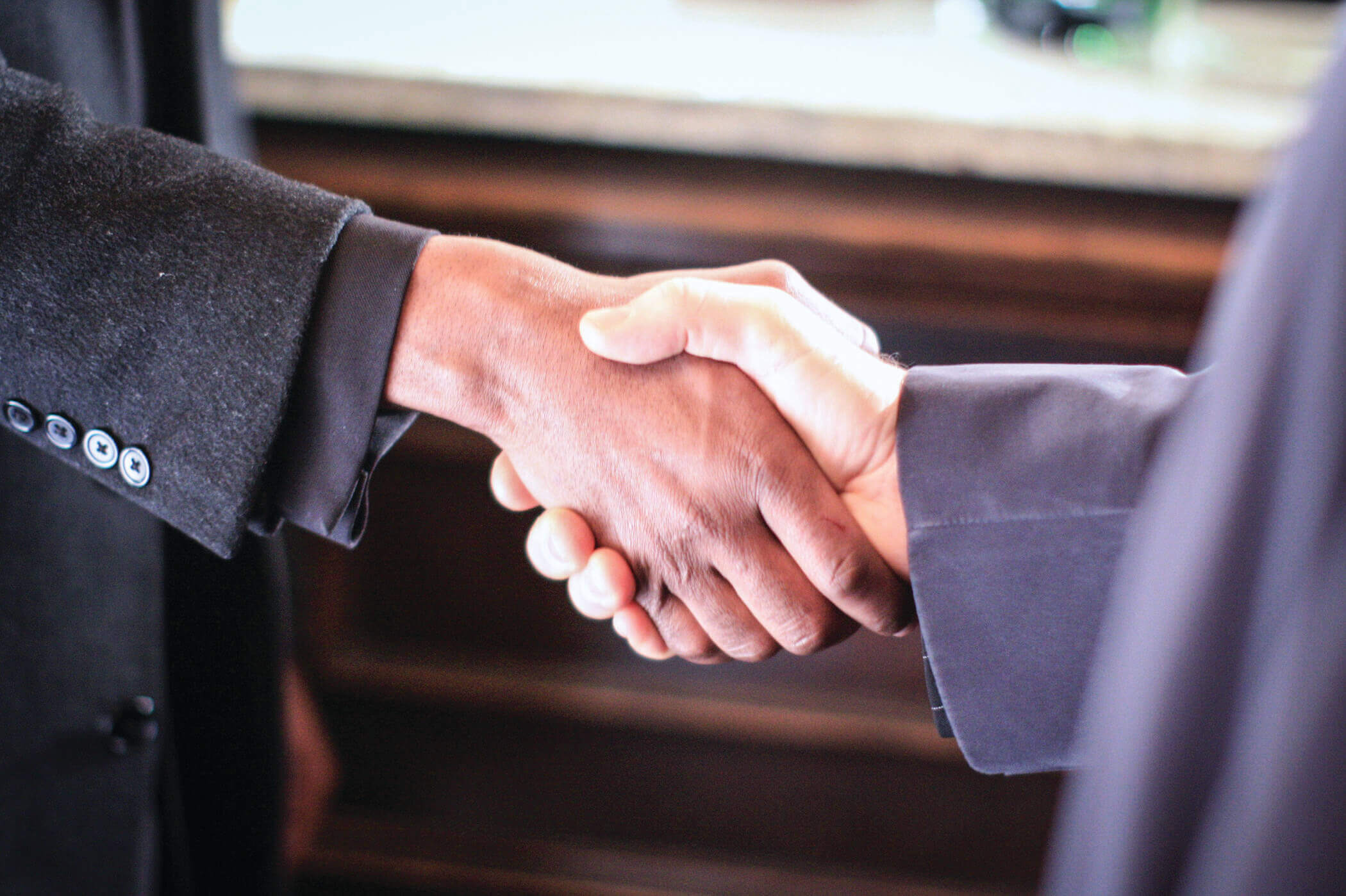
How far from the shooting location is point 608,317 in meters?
0.49

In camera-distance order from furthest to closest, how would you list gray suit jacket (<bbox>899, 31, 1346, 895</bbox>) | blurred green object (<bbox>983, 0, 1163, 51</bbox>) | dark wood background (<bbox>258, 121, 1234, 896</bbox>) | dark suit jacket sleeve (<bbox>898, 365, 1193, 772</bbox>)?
blurred green object (<bbox>983, 0, 1163, 51</bbox>)
dark wood background (<bbox>258, 121, 1234, 896</bbox>)
dark suit jacket sleeve (<bbox>898, 365, 1193, 772</bbox>)
gray suit jacket (<bbox>899, 31, 1346, 895</bbox>)

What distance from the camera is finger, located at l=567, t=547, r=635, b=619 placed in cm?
54

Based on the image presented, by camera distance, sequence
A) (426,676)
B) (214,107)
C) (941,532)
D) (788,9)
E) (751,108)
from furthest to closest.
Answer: (788,9) → (426,676) → (751,108) → (214,107) → (941,532)

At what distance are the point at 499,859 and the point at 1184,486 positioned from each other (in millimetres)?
995

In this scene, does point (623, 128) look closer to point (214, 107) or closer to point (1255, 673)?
point (214, 107)

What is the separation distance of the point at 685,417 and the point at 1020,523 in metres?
0.18

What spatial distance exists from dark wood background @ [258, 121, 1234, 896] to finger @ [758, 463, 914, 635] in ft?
1.29

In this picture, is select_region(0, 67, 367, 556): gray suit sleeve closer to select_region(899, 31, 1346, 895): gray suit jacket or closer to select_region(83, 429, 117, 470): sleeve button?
select_region(83, 429, 117, 470): sleeve button

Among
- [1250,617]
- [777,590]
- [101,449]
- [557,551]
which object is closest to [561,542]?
[557,551]

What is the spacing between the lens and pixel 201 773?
0.65 meters

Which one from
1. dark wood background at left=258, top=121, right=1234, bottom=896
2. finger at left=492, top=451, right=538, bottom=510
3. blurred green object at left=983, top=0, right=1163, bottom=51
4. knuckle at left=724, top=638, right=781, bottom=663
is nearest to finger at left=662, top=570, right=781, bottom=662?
knuckle at left=724, top=638, right=781, bottom=663

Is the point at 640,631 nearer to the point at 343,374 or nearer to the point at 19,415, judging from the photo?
the point at 343,374

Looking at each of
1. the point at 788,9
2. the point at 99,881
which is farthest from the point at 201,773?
the point at 788,9

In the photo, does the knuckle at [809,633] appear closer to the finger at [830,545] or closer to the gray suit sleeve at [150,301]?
the finger at [830,545]
